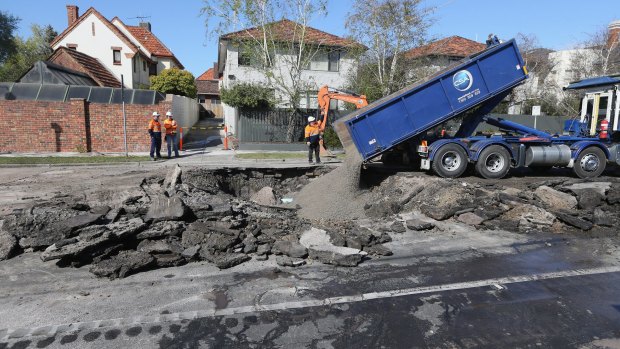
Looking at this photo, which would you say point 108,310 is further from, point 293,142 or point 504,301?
point 293,142

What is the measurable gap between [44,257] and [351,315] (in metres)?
4.21

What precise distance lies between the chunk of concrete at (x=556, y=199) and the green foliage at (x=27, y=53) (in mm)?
37582

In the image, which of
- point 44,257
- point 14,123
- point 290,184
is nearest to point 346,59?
point 290,184

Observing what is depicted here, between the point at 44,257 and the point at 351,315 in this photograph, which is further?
the point at 44,257

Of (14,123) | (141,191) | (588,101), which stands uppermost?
(588,101)

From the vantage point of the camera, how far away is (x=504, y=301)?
181 inches

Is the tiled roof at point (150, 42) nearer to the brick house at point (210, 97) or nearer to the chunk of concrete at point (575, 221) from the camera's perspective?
the brick house at point (210, 97)

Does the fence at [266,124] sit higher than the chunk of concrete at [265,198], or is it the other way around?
the fence at [266,124]

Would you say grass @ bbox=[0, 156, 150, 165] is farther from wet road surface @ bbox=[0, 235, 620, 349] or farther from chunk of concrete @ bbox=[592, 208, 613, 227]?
chunk of concrete @ bbox=[592, 208, 613, 227]

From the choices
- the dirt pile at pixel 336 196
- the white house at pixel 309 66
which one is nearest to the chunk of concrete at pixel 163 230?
the dirt pile at pixel 336 196

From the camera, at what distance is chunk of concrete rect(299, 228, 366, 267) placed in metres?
5.65

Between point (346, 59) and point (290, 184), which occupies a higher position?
point (346, 59)

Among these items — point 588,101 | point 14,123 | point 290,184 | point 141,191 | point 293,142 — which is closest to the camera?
point 141,191

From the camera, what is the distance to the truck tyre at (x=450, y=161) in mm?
10417
